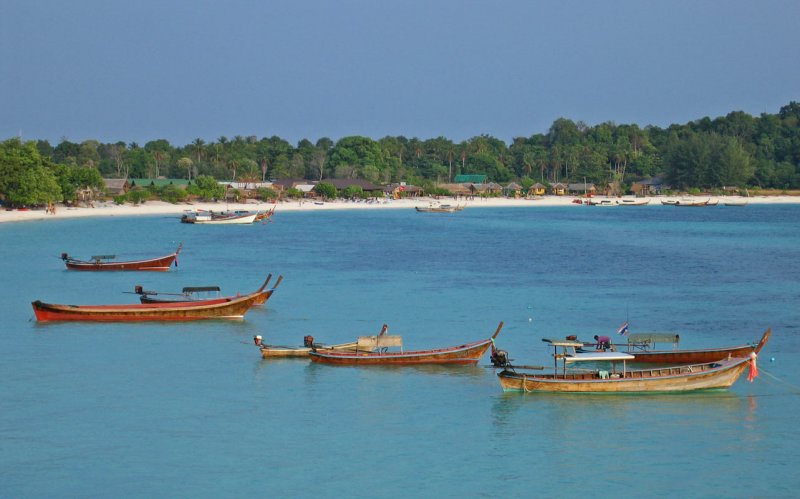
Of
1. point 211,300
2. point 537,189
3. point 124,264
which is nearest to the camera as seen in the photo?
point 211,300

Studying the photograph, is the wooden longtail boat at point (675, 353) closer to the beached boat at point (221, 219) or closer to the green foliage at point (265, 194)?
the beached boat at point (221, 219)

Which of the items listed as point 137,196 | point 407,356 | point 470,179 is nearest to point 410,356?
point 407,356

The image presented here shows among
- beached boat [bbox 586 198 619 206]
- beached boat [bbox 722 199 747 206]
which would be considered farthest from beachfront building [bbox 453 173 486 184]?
beached boat [bbox 722 199 747 206]

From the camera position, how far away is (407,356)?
87.3 ft

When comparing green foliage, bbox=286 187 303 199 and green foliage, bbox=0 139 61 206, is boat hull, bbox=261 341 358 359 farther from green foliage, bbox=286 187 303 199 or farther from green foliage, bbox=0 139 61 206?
green foliage, bbox=286 187 303 199

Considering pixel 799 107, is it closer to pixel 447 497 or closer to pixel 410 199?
pixel 410 199

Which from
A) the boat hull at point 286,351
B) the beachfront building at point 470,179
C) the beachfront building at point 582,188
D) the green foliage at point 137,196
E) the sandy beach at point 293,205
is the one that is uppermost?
the beachfront building at point 470,179

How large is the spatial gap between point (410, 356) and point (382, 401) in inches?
123

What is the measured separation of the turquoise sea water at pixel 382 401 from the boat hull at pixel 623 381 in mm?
264

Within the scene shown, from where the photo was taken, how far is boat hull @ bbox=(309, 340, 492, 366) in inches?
1047

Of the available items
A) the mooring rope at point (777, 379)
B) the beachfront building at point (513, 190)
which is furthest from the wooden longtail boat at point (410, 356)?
the beachfront building at point (513, 190)

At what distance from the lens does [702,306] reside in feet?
127

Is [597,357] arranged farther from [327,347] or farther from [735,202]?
[735,202]

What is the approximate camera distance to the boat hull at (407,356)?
26594 millimetres
